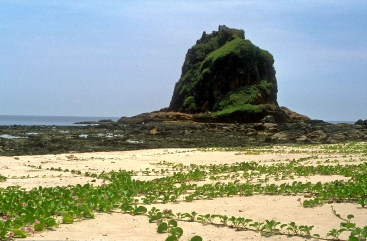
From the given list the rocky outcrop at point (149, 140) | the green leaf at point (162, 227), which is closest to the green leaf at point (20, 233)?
the green leaf at point (162, 227)

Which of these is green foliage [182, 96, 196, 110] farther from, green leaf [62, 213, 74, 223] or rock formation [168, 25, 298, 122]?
green leaf [62, 213, 74, 223]

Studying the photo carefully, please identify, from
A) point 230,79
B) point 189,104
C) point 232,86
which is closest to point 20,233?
point 232,86

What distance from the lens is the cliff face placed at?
103500 mm

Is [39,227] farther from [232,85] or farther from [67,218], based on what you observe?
[232,85]

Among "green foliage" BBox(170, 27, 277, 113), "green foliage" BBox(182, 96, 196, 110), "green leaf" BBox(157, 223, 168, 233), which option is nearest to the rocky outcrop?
"green leaf" BBox(157, 223, 168, 233)

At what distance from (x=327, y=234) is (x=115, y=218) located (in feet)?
11.4

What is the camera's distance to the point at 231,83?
365 ft

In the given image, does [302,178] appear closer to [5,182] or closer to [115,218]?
[115,218]

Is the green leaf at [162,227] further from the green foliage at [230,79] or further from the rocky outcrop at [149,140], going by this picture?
the green foliage at [230,79]

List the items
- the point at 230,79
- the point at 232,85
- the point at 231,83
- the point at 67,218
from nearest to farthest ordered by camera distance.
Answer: the point at 67,218
the point at 232,85
the point at 231,83
the point at 230,79

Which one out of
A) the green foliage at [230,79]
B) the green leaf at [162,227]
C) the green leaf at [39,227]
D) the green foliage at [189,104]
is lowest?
the green leaf at [39,227]

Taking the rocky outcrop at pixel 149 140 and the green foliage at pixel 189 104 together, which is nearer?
the rocky outcrop at pixel 149 140

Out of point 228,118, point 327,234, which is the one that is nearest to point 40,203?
point 327,234

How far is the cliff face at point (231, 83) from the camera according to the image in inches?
4075
